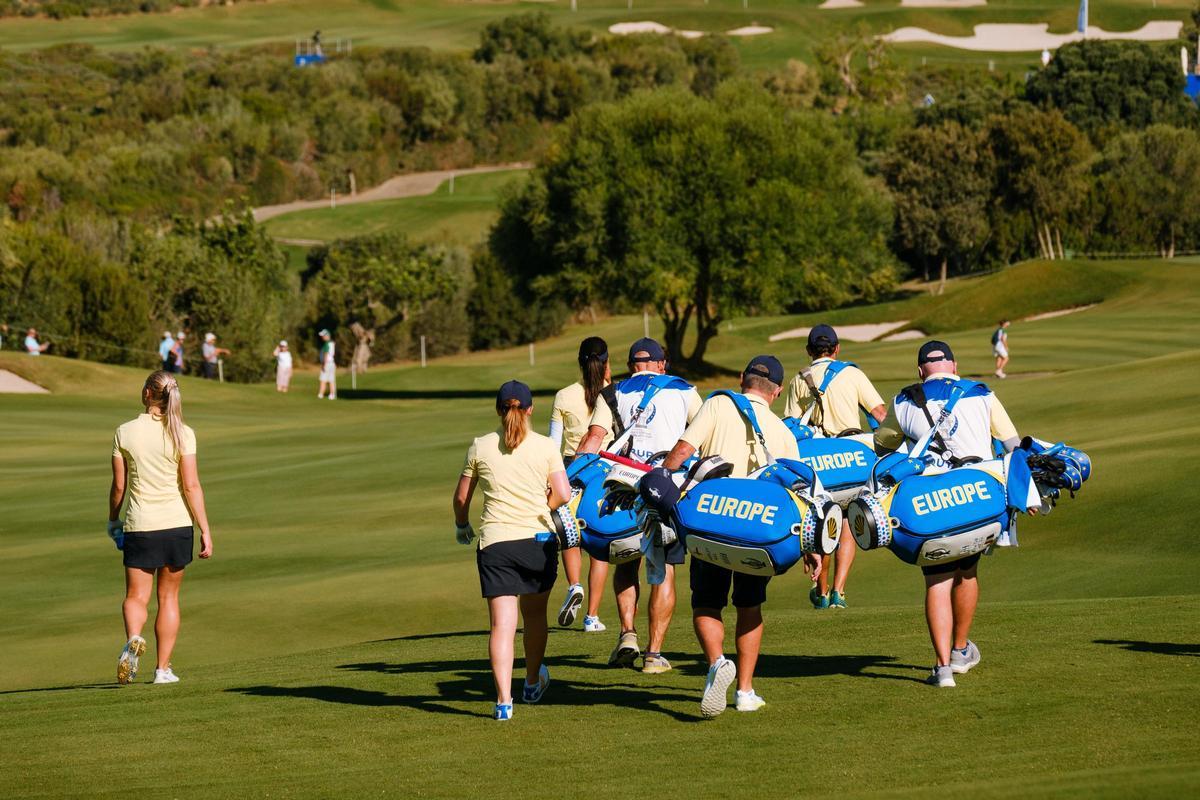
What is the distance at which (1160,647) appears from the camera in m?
11.1

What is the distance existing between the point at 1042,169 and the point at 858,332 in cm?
2583

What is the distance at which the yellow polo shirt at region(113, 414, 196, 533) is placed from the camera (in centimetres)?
1227

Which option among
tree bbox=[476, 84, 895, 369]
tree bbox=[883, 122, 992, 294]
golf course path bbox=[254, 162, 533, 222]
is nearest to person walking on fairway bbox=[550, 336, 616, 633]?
tree bbox=[476, 84, 895, 369]

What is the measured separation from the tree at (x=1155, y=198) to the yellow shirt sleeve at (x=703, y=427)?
86615 millimetres

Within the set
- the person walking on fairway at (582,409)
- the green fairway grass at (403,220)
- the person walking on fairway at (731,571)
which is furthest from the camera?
the green fairway grass at (403,220)

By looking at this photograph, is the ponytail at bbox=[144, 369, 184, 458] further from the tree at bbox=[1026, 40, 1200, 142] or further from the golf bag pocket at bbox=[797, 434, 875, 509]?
the tree at bbox=[1026, 40, 1200, 142]

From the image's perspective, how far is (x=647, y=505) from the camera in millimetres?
9883

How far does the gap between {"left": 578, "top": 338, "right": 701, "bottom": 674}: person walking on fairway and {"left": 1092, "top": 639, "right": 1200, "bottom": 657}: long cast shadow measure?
3.05 meters

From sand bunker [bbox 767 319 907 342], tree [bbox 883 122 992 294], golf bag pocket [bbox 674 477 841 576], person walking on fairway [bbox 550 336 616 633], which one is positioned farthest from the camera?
tree [bbox 883 122 992 294]

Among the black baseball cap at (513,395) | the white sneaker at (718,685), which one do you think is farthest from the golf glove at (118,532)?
the white sneaker at (718,685)

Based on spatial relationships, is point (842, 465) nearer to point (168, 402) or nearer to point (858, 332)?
point (168, 402)

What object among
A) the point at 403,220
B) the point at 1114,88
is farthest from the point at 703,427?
the point at 1114,88

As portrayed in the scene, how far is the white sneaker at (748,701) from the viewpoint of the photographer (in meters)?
10.0

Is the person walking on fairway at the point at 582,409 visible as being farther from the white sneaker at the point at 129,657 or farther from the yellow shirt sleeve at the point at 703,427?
the white sneaker at the point at 129,657
